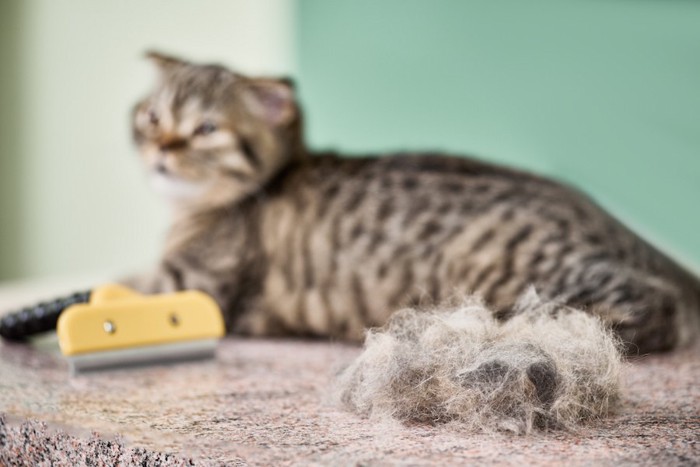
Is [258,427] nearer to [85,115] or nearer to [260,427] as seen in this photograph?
[260,427]

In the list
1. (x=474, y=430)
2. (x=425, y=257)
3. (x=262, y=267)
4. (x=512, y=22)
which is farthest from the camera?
(x=512, y=22)

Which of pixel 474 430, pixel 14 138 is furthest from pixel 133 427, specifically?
pixel 14 138

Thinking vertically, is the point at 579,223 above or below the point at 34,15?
below

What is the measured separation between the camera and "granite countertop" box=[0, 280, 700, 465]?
2.29 ft

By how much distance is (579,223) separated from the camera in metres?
1.46

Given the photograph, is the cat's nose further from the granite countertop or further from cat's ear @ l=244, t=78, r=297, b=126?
the granite countertop

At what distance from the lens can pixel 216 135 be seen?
179cm

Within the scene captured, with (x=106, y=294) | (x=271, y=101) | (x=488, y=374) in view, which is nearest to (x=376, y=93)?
(x=271, y=101)

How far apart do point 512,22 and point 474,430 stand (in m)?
1.36

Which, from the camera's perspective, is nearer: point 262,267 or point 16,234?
point 262,267

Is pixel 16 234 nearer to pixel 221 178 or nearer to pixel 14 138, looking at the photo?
pixel 14 138

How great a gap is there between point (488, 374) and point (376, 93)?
171cm

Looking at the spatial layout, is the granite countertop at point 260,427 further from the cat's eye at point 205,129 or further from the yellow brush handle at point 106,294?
the cat's eye at point 205,129

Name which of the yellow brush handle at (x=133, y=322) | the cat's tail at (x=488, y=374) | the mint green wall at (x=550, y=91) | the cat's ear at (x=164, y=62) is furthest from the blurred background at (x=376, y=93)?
the yellow brush handle at (x=133, y=322)
